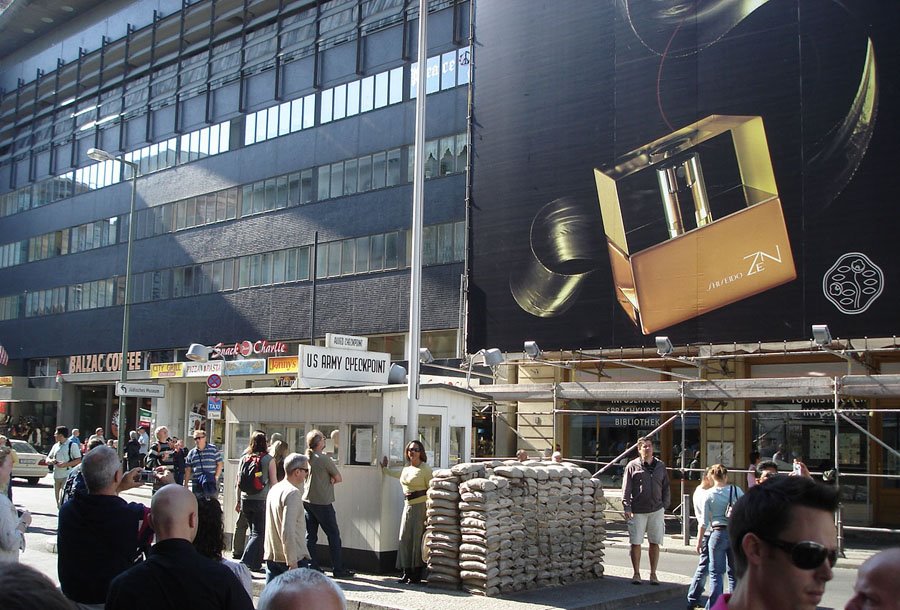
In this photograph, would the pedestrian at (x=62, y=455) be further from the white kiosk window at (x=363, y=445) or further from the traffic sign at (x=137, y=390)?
the white kiosk window at (x=363, y=445)

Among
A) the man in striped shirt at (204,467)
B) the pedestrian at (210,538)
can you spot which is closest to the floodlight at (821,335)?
the man in striped shirt at (204,467)

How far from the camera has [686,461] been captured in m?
26.0

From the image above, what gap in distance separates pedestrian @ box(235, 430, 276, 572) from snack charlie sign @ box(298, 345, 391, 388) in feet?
5.46

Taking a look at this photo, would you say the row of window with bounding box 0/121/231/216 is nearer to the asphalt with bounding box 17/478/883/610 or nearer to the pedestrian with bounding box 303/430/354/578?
the pedestrian with bounding box 303/430/354/578

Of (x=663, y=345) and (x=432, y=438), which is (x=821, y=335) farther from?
(x=432, y=438)

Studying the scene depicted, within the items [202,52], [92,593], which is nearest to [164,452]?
[92,593]

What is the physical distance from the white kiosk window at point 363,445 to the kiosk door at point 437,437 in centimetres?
98

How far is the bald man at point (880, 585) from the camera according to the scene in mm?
2561

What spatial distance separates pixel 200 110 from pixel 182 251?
6359mm

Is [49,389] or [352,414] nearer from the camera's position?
[352,414]

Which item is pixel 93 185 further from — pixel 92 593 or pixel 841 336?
pixel 92 593

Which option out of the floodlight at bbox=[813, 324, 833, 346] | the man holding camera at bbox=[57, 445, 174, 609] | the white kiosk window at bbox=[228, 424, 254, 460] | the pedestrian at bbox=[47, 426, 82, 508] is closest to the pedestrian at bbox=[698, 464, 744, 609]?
the man holding camera at bbox=[57, 445, 174, 609]

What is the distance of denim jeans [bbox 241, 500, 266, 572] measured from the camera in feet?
40.3

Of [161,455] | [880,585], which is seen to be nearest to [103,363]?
[161,455]
